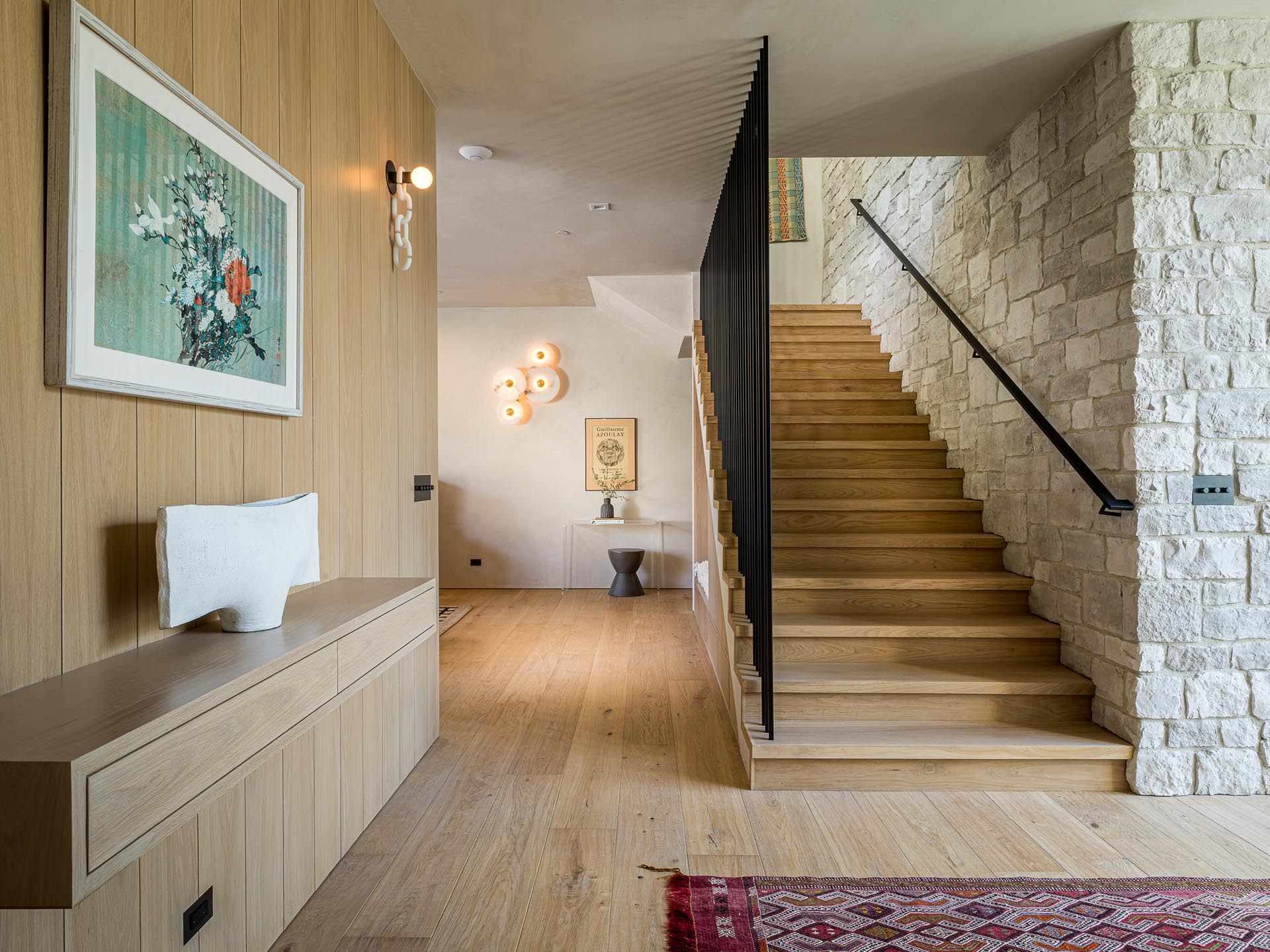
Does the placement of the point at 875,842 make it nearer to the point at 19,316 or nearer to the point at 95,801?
the point at 95,801

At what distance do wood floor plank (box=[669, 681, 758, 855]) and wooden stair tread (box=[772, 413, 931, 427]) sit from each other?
1.68 meters

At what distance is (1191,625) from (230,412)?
116 inches

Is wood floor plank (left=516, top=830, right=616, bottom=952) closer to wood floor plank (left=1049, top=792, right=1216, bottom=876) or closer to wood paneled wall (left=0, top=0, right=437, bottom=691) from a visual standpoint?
wood paneled wall (left=0, top=0, right=437, bottom=691)

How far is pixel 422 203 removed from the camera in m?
3.09

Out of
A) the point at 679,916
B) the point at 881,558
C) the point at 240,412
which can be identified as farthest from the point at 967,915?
the point at 240,412

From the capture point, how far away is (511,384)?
7453 millimetres

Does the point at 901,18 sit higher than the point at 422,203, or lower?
higher

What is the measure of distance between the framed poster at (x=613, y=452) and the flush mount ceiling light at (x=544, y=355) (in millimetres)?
683

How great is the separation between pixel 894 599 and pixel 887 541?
0.37 meters

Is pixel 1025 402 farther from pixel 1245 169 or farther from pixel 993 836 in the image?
pixel 993 836

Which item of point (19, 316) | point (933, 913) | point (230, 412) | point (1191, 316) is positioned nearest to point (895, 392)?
point (1191, 316)

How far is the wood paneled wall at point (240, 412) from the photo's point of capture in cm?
115

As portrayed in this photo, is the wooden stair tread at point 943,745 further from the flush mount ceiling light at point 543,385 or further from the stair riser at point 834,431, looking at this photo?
the flush mount ceiling light at point 543,385

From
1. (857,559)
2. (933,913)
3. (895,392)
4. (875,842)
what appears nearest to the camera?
(933,913)
